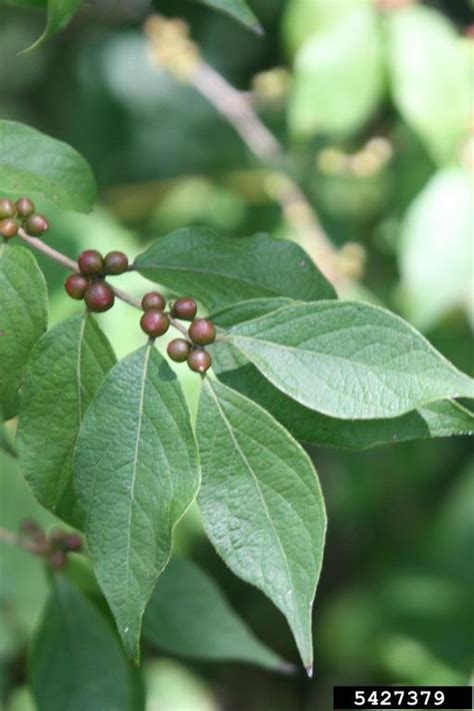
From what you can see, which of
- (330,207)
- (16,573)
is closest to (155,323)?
(16,573)

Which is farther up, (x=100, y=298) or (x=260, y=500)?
(x=100, y=298)

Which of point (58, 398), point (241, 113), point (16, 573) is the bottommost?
point (16, 573)

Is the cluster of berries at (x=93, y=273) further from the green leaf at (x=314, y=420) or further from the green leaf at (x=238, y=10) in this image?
the green leaf at (x=238, y=10)

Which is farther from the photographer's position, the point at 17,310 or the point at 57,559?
the point at 57,559

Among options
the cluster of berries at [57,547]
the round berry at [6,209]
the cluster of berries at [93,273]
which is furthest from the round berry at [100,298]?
the cluster of berries at [57,547]

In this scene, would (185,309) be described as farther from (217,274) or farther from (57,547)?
(57,547)

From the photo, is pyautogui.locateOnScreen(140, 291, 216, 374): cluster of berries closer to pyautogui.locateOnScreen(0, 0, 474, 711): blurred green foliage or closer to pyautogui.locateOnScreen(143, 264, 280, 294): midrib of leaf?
pyautogui.locateOnScreen(143, 264, 280, 294): midrib of leaf

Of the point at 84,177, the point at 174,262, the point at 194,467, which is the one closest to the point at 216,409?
the point at 194,467
